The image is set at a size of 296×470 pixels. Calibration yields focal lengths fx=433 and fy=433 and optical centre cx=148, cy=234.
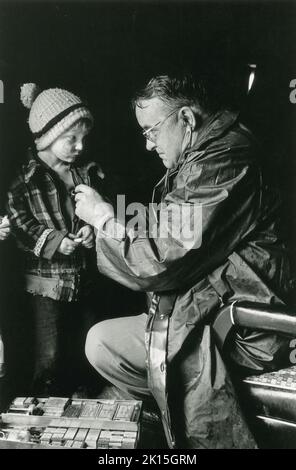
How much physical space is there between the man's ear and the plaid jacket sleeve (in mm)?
574

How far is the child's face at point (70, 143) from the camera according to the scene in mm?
1535

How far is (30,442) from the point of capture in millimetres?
1417

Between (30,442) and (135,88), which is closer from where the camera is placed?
(30,442)

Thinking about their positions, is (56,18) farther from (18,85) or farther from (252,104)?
(252,104)

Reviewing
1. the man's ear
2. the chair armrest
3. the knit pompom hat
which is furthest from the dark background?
the chair armrest

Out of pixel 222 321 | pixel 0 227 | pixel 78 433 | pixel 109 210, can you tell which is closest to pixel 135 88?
pixel 109 210

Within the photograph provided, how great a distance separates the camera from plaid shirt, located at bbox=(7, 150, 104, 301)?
5.01 feet

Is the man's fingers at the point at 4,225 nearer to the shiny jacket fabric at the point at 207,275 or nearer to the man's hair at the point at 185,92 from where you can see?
the shiny jacket fabric at the point at 207,275

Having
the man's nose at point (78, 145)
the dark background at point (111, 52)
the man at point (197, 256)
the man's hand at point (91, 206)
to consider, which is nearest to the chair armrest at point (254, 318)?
the man at point (197, 256)

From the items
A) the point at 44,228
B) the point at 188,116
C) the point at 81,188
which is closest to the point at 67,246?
the point at 44,228

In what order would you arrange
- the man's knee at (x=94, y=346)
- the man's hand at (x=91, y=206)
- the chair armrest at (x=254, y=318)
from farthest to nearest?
the man's knee at (x=94, y=346) → the man's hand at (x=91, y=206) → the chair armrest at (x=254, y=318)

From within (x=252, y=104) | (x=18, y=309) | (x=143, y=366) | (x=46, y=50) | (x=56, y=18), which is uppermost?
(x=56, y=18)
